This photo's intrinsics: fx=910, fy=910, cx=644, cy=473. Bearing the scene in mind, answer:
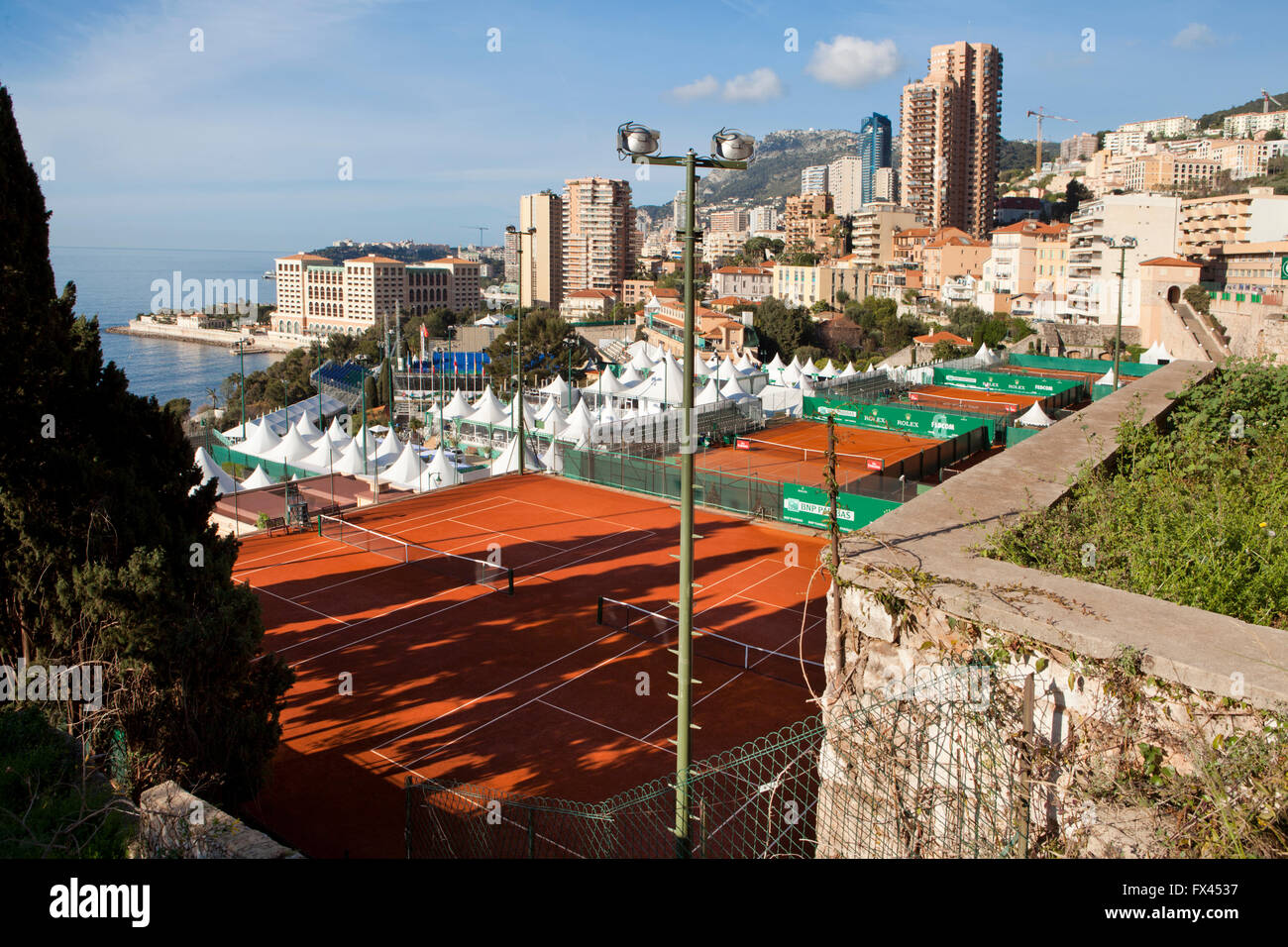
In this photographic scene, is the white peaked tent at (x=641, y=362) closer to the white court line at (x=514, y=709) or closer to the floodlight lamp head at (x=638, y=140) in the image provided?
the white court line at (x=514, y=709)

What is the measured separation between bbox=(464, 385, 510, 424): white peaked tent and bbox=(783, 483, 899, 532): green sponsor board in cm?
2268

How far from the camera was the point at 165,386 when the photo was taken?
99.3m

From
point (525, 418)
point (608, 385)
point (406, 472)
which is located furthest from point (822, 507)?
point (608, 385)

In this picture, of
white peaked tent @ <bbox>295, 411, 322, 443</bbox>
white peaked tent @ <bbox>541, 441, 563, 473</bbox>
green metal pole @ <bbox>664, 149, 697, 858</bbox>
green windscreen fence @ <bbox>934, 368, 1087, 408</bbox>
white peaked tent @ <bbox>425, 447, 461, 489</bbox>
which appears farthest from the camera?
white peaked tent @ <bbox>295, 411, 322, 443</bbox>

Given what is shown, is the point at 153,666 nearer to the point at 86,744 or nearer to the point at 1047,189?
the point at 86,744

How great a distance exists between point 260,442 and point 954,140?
493 feet

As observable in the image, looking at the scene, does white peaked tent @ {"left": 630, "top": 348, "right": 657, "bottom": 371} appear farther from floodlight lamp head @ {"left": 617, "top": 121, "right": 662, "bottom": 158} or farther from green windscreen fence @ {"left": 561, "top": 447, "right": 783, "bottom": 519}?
floodlight lamp head @ {"left": 617, "top": 121, "right": 662, "bottom": 158}

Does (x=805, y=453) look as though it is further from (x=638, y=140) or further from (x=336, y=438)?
(x=638, y=140)

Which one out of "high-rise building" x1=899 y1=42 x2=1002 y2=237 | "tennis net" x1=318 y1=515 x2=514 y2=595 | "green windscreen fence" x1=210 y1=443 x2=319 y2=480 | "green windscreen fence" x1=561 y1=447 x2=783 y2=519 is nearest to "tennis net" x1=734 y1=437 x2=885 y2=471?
"green windscreen fence" x1=561 y1=447 x2=783 y2=519

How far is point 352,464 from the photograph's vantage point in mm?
35094

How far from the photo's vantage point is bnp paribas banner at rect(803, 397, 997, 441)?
3297 cm

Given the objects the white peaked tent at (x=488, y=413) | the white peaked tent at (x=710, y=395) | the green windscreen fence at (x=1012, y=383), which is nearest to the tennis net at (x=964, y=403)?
the green windscreen fence at (x=1012, y=383)

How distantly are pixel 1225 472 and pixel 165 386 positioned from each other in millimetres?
107838

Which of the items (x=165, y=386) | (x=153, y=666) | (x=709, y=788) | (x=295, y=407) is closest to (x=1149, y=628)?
(x=709, y=788)
